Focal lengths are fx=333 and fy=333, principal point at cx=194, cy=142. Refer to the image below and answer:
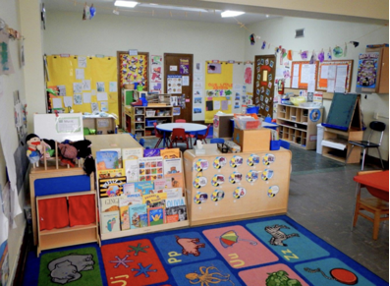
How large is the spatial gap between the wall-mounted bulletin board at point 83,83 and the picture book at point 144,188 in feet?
20.8

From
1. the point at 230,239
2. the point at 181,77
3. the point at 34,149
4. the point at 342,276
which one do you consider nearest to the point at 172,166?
the point at 230,239

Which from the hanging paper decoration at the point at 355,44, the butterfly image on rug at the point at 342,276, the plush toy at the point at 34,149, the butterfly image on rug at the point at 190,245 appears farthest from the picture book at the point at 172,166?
the hanging paper decoration at the point at 355,44

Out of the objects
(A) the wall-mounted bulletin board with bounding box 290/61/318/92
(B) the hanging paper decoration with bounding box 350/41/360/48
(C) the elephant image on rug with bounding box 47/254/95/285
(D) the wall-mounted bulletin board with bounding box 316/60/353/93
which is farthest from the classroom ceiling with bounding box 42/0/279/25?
(C) the elephant image on rug with bounding box 47/254/95/285

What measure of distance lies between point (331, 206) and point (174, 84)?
704 cm

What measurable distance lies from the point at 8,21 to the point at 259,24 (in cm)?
855

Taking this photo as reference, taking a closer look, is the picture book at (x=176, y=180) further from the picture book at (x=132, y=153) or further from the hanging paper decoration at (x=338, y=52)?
the hanging paper decoration at (x=338, y=52)

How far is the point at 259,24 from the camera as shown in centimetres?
1038

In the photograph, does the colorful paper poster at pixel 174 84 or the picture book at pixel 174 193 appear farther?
the colorful paper poster at pixel 174 84

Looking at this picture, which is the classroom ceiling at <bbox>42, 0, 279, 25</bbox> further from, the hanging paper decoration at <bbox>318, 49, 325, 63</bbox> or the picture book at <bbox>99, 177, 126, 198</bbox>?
the picture book at <bbox>99, 177, 126, 198</bbox>

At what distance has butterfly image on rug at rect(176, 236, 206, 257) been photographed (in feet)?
11.1

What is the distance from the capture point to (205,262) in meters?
3.23

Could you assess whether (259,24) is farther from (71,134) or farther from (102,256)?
(102,256)

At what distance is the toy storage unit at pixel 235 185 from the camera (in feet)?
12.7

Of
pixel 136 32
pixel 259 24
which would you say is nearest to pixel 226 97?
pixel 259 24
